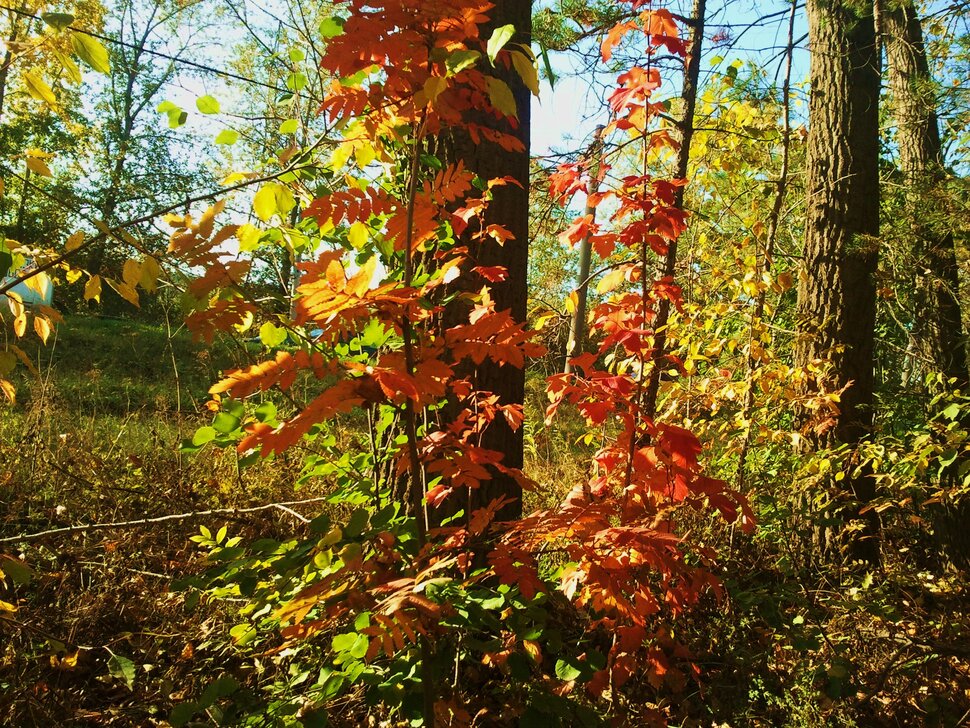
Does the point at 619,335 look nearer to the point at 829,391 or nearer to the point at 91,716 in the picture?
the point at 91,716

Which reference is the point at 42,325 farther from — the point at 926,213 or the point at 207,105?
the point at 926,213

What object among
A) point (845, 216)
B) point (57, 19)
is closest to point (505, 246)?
point (57, 19)

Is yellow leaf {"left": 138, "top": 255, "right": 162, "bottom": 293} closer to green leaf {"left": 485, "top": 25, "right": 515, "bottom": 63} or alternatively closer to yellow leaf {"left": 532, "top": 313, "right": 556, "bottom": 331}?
green leaf {"left": 485, "top": 25, "right": 515, "bottom": 63}

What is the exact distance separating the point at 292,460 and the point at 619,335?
285cm

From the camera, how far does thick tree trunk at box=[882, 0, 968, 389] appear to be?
3820 millimetres

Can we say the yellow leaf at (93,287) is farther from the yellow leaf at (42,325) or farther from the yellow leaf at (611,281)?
the yellow leaf at (611,281)

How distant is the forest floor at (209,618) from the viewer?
218cm

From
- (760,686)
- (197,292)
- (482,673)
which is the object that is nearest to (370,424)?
(197,292)

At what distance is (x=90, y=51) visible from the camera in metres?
1.18

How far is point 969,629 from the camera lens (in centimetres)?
279

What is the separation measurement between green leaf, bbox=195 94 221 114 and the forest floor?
25.5 inches

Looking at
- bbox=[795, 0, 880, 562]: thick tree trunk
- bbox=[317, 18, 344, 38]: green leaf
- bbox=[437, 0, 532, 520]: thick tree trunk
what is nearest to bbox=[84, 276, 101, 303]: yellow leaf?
bbox=[317, 18, 344, 38]: green leaf

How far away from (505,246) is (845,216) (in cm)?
251

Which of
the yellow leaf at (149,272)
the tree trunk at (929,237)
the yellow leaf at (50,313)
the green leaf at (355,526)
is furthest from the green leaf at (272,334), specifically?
the tree trunk at (929,237)
